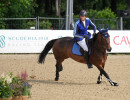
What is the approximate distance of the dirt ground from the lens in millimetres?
9672

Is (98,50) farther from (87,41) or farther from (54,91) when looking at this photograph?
(54,91)

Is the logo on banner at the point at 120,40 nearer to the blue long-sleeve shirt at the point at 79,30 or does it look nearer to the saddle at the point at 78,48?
the saddle at the point at 78,48

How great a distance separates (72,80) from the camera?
12.6m

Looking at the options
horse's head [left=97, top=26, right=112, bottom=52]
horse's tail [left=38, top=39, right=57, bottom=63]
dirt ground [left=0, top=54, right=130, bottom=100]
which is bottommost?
dirt ground [left=0, top=54, right=130, bottom=100]

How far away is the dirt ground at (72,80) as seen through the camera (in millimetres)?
9672

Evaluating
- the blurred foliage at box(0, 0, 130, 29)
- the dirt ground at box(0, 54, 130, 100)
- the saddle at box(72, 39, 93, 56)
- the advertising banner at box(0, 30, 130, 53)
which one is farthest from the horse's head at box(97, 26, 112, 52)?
the blurred foliage at box(0, 0, 130, 29)

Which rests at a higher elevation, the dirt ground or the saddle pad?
the saddle pad

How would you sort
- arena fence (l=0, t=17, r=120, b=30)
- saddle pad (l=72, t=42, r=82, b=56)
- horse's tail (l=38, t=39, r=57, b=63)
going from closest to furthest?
1. saddle pad (l=72, t=42, r=82, b=56)
2. horse's tail (l=38, t=39, r=57, b=63)
3. arena fence (l=0, t=17, r=120, b=30)

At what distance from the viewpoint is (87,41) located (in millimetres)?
11945

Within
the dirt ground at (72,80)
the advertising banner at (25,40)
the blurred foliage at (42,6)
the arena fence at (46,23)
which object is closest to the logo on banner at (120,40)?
the advertising banner at (25,40)

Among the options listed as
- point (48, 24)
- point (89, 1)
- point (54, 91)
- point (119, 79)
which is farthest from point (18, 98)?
point (89, 1)

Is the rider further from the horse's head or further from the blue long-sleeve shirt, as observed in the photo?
the horse's head

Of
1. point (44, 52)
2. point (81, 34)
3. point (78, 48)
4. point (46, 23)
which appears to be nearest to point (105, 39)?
point (81, 34)

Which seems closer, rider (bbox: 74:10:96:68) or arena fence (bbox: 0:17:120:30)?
rider (bbox: 74:10:96:68)
